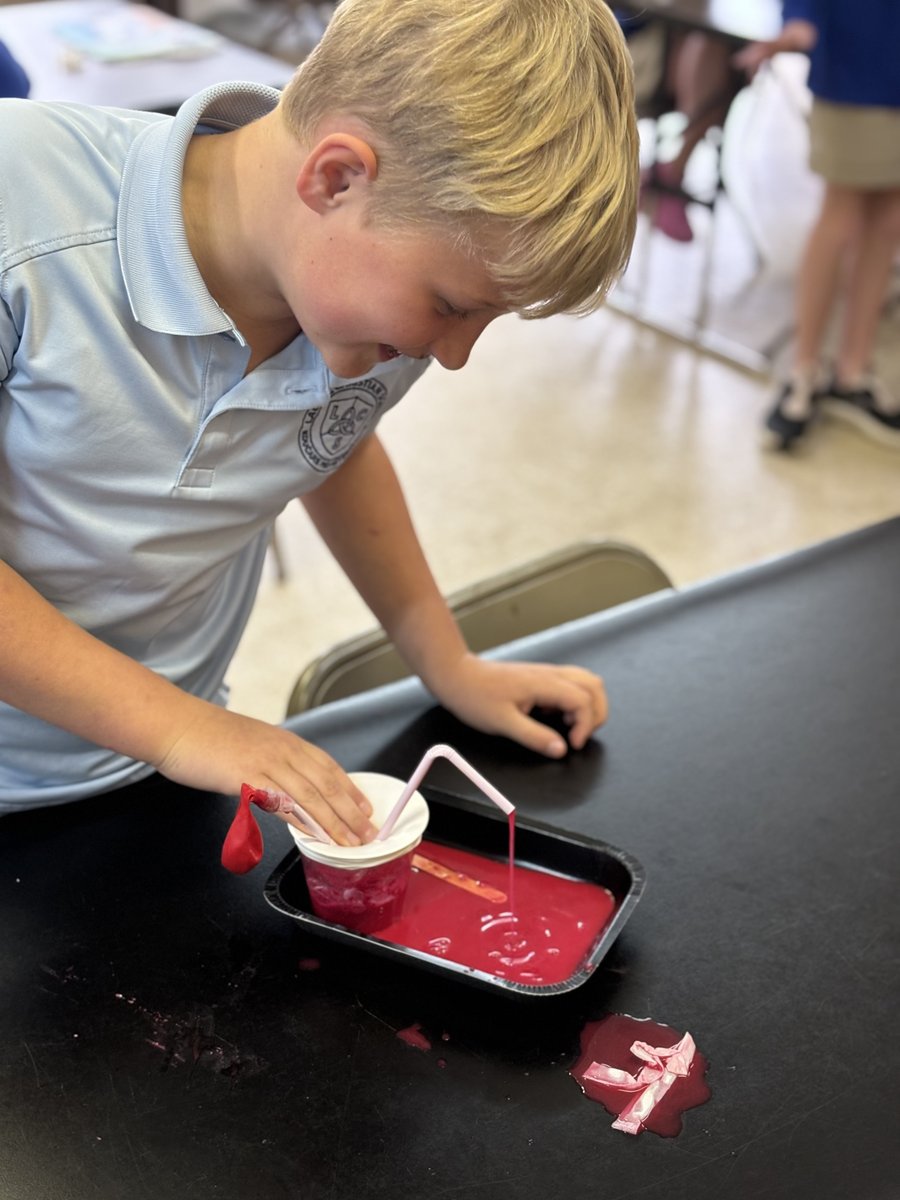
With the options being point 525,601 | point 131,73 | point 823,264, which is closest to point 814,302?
point 823,264

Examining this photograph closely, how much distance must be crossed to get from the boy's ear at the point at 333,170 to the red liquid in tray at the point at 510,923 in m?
0.44

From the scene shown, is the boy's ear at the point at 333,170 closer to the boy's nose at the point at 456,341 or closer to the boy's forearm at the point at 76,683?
the boy's nose at the point at 456,341

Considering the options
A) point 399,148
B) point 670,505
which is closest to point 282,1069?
point 399,148

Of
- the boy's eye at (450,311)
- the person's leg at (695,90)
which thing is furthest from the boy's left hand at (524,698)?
the person's leg at (695,90)

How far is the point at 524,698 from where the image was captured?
3.48 feet

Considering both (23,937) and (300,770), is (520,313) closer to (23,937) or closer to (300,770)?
(300,770)

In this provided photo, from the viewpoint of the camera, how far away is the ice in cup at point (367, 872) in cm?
83

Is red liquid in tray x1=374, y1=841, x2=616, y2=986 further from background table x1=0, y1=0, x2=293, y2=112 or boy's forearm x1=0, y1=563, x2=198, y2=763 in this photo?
background table x1=0, y1=0, x2=293, y2=112

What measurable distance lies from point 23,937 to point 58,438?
31 cm

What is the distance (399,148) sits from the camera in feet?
2.40

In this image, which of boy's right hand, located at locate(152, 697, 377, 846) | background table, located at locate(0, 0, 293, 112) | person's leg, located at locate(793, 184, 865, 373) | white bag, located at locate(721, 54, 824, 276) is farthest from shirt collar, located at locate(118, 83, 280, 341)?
white bag, located at locate(721, 54, 824, 276)

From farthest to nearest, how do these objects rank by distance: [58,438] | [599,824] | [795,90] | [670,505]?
[795,90] < [670,505] < [599,824] < [58,438]

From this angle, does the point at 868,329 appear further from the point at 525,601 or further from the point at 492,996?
the point at 492,996

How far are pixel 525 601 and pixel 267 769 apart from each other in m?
0.59
